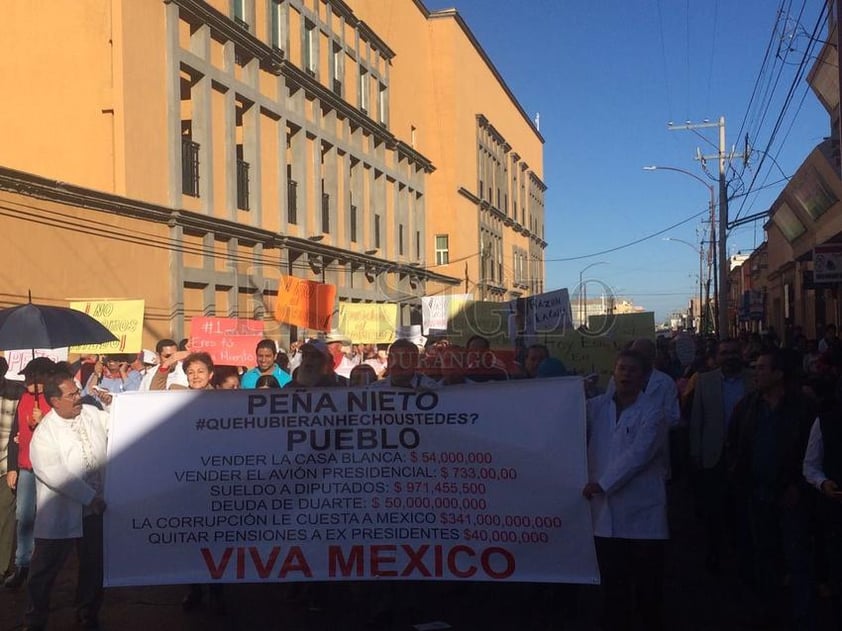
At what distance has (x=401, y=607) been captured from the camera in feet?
21.7

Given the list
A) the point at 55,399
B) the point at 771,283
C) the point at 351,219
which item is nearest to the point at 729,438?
the point at 55,399

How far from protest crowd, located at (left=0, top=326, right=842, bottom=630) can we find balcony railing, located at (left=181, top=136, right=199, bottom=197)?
13.7 meters

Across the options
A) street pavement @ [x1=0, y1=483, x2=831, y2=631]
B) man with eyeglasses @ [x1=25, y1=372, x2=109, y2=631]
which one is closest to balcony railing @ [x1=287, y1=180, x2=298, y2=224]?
street pavement @ [x1=0, y1=483, x2=831, y2=631]

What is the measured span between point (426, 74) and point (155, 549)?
4133cm

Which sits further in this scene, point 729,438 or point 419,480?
point 729,438

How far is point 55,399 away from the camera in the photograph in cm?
608

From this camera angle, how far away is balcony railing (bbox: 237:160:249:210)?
24.3 m

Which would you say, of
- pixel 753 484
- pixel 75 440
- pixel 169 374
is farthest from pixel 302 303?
pixel 753 484

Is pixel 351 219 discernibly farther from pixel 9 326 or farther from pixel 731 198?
pixel 9 326

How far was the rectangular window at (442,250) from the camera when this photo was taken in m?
45.6

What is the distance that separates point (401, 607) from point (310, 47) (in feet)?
83.6

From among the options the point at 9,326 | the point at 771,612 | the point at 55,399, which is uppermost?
the point at 9,326

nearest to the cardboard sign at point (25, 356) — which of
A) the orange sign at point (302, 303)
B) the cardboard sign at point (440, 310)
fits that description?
the orange sign at point (302, 303)

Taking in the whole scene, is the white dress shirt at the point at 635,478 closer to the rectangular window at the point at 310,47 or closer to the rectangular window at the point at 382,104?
the rectangular window at the point at 310,47
